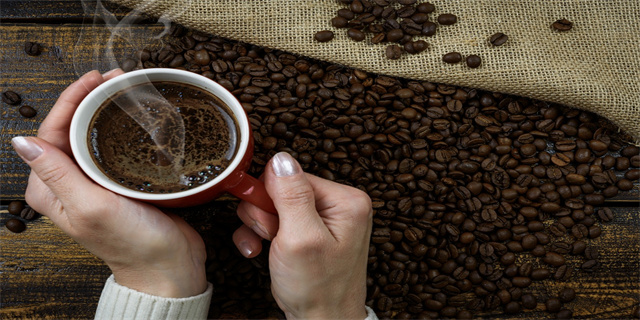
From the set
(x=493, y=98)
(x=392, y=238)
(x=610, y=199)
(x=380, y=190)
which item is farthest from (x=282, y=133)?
(x=610, y=199)

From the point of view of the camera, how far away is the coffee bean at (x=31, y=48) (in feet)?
4.48

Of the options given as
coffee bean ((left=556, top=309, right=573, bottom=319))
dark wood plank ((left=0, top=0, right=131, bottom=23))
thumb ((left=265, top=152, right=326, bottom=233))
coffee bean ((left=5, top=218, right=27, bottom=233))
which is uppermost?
dark wood plank ((left=0, top=0, right=131, bottom=23))

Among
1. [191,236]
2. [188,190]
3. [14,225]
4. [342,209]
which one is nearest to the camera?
[188,190]

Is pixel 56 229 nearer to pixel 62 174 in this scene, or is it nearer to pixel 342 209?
pixel 62 174

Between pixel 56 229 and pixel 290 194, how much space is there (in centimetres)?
76

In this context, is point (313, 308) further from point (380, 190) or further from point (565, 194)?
point (565, 194)

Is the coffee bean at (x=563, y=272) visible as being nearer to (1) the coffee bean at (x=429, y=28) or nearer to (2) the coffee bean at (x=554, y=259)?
(2) the coffee bean at (x=554, y=259)

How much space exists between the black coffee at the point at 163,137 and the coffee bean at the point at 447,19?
2.22 feet

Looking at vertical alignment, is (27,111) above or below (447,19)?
below

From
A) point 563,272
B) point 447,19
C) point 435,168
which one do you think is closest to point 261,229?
point 435,168

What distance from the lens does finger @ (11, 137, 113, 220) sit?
91 cm

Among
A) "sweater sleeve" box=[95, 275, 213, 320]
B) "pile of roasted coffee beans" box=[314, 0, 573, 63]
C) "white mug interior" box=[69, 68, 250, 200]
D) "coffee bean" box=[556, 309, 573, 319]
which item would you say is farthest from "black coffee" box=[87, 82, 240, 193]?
"coffee bean" box=[556, 309, 573, 319]

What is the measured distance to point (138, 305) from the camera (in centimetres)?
107

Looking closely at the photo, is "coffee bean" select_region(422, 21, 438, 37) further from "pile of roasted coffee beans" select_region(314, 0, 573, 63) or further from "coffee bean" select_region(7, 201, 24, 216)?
"coffee bean" select_region(7, 201, 24, 216)
